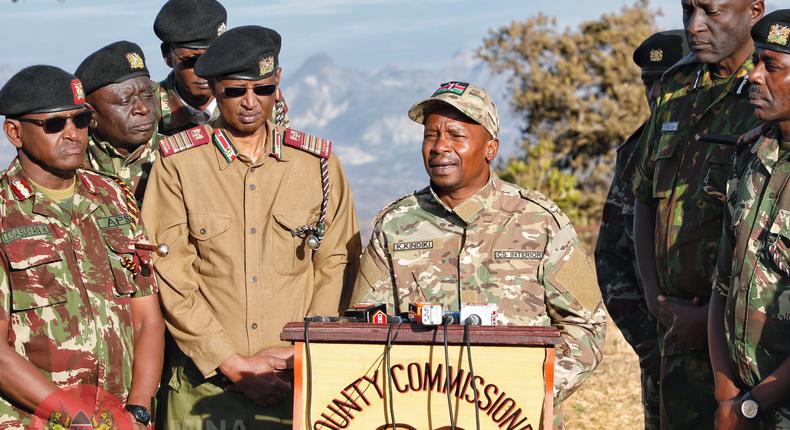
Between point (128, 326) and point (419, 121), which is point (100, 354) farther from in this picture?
point (419, 121)

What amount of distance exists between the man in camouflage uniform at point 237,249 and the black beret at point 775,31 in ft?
6.73

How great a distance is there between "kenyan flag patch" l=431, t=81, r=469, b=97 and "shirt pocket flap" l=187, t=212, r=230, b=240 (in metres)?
1.15

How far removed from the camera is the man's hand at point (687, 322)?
4.97 m

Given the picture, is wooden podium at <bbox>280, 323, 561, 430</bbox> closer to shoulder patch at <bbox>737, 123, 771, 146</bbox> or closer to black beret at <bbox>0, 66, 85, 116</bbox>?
shoulder patch at <bbox>737, 123, 771, 146</bbox>

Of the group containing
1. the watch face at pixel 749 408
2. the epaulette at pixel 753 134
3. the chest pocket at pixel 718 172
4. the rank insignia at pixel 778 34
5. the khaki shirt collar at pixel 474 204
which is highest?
the rank insignia at pixel 778 34

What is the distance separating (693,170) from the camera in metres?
5.08

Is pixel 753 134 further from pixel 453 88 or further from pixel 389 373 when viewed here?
pixel 389 373

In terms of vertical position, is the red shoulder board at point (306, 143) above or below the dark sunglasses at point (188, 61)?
below

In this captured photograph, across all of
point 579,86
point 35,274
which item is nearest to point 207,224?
point 35,274

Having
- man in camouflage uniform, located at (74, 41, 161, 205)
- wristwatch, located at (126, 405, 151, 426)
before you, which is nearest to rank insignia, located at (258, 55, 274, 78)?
man in camouflage uniform, located at (74, 41, 161, 205)

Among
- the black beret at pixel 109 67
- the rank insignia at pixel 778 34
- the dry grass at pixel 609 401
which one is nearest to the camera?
the rank insignia at pixel 778 34

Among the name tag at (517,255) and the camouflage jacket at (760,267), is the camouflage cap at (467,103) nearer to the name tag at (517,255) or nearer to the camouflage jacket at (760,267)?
the name tag at (517,255)

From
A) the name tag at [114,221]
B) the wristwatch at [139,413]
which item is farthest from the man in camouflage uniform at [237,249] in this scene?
the wristwatch at [139,413]

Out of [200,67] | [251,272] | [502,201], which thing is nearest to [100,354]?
[251,272]
